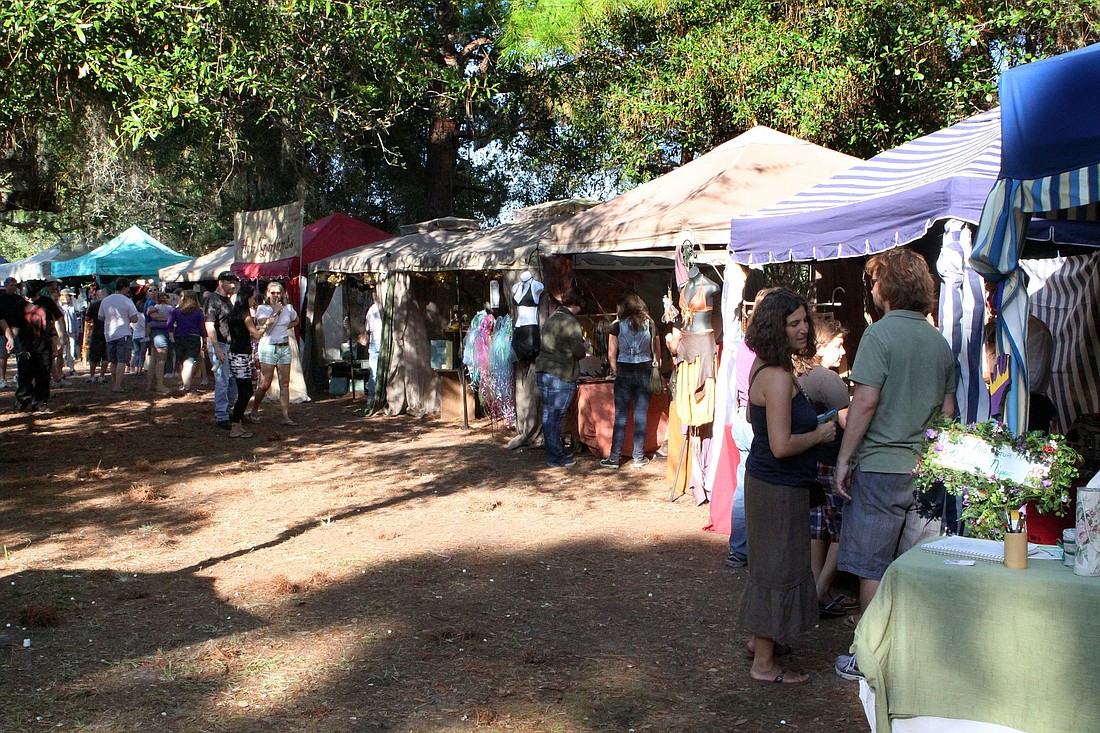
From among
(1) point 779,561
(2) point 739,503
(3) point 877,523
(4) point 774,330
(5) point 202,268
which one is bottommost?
(2) point 739,503

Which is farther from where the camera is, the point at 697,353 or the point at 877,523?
the point at 697,353

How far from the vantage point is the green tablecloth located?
2.96 meters

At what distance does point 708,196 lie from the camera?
26.6 ft

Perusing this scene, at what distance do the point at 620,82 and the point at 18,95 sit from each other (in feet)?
30.7

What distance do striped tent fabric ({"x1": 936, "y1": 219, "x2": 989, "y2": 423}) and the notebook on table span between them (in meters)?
1.54

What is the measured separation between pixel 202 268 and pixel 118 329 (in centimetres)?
373

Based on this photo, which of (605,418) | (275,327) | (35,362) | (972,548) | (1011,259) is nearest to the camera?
(972,548)

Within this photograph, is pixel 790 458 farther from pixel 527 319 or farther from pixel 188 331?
pixel 188 331

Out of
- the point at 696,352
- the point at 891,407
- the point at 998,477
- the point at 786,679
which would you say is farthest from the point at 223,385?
the point at 998,477

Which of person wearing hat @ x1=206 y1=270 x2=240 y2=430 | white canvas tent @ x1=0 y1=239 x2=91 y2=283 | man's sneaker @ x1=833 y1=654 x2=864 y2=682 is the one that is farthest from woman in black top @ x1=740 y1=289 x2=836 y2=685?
white canvas tent @ x1=0 y1=239 x2=91 y2=283

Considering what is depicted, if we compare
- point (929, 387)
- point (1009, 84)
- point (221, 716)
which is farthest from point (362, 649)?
point (1009, 84)

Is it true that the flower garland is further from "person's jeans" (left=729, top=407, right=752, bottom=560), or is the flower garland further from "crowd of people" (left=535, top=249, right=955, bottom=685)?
"person's jeans" (left=729, top=407, right=752, bottom=560)

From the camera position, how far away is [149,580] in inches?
247

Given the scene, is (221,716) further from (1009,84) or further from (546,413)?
(546,413)
